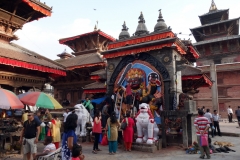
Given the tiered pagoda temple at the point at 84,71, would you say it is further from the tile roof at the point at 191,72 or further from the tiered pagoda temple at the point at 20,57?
the tile roof at the point at 191,72

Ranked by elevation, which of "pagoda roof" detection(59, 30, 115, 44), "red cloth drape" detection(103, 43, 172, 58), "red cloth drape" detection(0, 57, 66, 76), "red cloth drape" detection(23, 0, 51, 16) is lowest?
"red cloth drape" detection(0, 57, 66, 76)

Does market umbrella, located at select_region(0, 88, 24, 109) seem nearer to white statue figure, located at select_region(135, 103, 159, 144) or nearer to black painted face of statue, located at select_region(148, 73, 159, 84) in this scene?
white statue figure, located at select_region(135, 103, 159, 144)

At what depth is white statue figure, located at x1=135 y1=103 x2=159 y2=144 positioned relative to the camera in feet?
27.0

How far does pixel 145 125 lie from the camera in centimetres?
841

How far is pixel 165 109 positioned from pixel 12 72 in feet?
26.0

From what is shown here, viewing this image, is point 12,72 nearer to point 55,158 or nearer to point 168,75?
point 55,158

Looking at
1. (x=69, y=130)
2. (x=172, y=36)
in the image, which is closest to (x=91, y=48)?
(x=172, y=36)

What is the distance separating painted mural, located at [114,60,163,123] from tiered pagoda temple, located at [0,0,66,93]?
3.83 m

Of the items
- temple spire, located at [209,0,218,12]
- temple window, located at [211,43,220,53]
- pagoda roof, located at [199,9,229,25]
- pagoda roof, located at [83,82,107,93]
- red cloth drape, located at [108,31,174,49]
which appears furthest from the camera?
temple spire, located at [209,0,218,12]

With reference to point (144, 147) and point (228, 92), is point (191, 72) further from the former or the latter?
point (228, 92)

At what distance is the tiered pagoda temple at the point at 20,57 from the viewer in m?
10.1

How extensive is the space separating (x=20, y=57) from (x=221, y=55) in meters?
30.4

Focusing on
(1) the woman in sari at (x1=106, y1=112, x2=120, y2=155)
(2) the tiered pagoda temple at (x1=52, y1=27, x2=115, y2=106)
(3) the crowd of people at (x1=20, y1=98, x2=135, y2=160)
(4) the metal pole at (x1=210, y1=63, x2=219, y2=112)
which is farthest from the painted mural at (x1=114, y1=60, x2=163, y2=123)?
(4) the metal pole at (x1=210, y1=63, x2=219, y2=112)

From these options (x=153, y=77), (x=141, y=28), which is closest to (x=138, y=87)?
(x=153, y=77)
